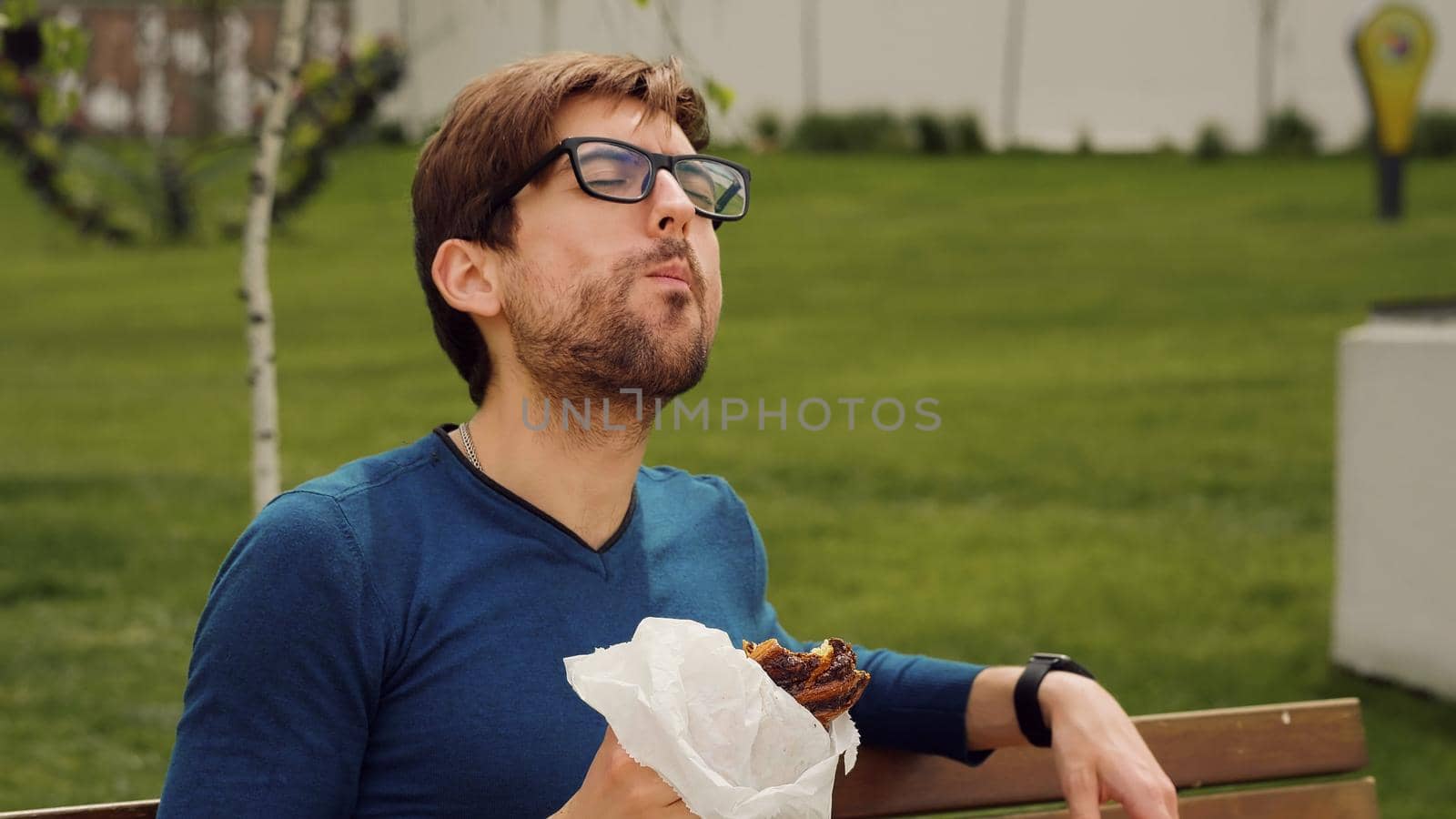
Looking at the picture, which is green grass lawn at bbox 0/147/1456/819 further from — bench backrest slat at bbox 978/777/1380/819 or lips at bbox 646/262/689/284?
bench backrest slat at bbox 978/777/1380/819

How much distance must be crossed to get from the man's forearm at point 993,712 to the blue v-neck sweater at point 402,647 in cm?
46

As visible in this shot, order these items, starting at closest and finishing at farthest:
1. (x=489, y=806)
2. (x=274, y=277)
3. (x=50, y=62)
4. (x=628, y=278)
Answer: (x=489, y=806)
(x=628, y=278)
(x=50, y=62)
(x=274, y=277)

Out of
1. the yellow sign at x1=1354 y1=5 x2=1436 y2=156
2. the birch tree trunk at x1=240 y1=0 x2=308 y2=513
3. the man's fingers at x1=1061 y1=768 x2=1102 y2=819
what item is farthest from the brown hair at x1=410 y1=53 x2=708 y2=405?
the yellow sign at x1=1354 y1=5 x2=1436 y2=156

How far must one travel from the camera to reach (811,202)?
76.9 feet

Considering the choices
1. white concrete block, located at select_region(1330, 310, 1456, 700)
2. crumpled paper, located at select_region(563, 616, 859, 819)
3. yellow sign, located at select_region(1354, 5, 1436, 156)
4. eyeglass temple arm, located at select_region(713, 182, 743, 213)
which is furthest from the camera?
yellow sign, located at select_region(1354, 5, 1436, 156)

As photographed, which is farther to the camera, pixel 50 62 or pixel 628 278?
pixel 50 62

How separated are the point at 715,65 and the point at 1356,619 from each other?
2051 centimetres

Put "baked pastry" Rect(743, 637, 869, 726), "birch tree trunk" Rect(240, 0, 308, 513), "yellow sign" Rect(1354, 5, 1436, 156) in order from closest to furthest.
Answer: "baked pastry" Rect(743, 637, 869, 726)
"birch tree trunk" Rect(240, 0, 308, 513)
"yellow sign" Rect(1354, 5, 1436, 156)

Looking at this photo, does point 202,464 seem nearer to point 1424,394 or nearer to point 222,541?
point 222,541

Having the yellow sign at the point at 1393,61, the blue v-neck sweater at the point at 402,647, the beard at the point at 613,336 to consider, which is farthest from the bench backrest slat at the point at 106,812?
the yellow sign at the point at 1393,61

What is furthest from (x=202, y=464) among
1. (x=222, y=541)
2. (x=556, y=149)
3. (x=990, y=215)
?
(x=990, y=215)

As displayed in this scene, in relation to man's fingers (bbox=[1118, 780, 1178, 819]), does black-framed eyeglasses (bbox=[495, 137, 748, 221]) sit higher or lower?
higher

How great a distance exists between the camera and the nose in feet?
6.81

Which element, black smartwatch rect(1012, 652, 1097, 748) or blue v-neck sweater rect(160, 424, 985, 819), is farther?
→ black smartwatch rect(1012, 652, 1097, 748)
